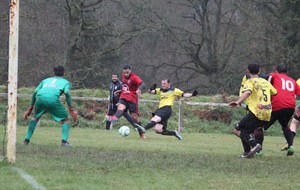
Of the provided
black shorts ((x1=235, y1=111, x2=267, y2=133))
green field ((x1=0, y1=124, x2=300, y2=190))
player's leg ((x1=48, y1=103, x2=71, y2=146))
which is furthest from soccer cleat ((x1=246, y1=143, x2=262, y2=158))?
player's leg ((x1=48, y1=103, x2=71, y2=146))

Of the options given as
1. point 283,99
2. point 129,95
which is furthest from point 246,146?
point 129,95

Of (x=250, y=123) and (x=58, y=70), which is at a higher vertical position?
(x=58, y=70)

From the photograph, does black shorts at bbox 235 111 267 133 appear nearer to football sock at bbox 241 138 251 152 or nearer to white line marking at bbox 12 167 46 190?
football sock at bbox 241 138 251 152

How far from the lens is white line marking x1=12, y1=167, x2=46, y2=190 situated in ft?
27.0

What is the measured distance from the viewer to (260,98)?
41.8 feet

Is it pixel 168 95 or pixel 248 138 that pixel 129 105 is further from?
pixel 248 138

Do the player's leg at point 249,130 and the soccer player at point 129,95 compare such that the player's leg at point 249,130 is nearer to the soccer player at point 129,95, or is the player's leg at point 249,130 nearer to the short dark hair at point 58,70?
the short dark hair at point 58,70

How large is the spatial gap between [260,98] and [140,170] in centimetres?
351

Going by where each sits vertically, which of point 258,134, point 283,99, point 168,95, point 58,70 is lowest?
point 258,134

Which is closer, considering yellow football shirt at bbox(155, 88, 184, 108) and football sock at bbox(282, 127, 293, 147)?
football sock at bbox(282, 127, 293, 147)

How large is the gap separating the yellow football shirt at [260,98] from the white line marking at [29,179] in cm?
478

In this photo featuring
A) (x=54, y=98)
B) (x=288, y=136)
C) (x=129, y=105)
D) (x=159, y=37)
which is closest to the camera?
(x=54, y=98)

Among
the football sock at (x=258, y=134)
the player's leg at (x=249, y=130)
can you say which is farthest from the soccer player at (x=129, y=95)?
the player's leg at (x=249, y=130)

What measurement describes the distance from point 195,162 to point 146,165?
3.75 feet
